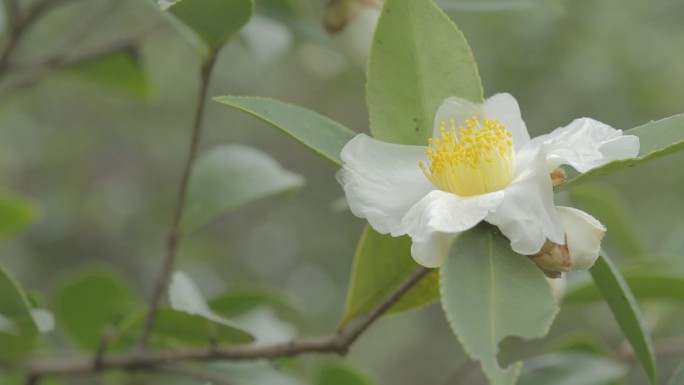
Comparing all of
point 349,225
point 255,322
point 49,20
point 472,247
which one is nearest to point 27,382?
point 255,322

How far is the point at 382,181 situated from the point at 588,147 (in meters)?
0.15

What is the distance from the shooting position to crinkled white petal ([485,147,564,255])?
0.64m

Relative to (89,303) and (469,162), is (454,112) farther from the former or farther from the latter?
(89,303)

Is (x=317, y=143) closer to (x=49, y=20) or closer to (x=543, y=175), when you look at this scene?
(x=543, y=175)

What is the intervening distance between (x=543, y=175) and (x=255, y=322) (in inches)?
24.4

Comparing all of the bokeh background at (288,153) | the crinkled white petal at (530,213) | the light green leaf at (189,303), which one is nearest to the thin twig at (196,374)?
the light green leaf at (189,303)

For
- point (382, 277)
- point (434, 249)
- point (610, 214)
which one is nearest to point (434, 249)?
point (434, 249)

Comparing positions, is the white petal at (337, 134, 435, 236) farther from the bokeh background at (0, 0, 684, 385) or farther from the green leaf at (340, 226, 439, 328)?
the bokeh background at (0, 0, 684, 385)

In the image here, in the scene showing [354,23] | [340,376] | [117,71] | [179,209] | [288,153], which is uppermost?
[354,23]

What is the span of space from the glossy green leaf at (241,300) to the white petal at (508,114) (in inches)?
20.2

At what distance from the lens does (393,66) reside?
0.77 metres

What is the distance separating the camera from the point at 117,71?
4.65 feet

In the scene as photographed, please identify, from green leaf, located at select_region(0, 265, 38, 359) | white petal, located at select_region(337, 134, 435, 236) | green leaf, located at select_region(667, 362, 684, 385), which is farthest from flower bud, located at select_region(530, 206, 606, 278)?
green leaf, located at select_region(0, 265, 38, 359)

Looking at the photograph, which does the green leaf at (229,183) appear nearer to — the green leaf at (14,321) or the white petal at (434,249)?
the green leaf at (14,321)
